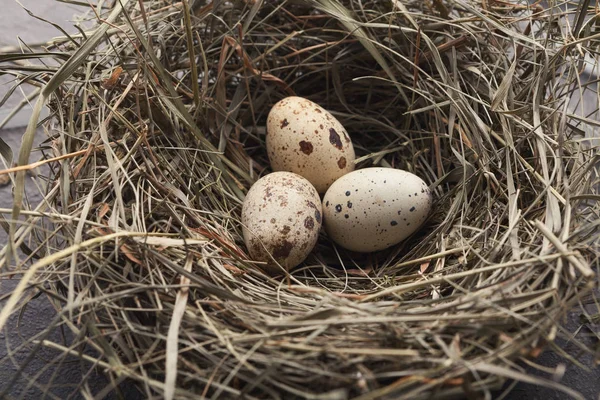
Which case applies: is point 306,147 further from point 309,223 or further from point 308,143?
point 309,223

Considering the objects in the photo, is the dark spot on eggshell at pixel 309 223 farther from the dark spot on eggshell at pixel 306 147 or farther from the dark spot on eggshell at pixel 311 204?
the dark spot on eggshell at pixel 306 147

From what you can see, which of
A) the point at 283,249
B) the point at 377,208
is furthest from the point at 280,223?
the point at 377,208

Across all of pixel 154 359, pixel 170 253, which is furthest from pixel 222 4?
pixel 154 359

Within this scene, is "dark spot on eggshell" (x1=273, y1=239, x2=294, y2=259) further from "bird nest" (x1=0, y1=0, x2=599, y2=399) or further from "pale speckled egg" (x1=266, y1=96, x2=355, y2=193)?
"pale speckled egg" (x1=266, y1=96, x2=355, y2=193)

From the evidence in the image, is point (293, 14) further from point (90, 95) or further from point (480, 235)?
point (480, 235)

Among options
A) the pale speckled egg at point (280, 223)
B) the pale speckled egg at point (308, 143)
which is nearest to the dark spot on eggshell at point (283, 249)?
the pale speckled egg at point (280, 223)

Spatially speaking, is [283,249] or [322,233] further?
[322,233]

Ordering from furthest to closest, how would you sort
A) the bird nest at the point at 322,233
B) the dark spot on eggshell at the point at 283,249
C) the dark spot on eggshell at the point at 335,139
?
the dark spot on eggshell at the point at 335,139 < the dark spot on eggshell at the point at 283,249 < the bird nest at the point at 322,233
